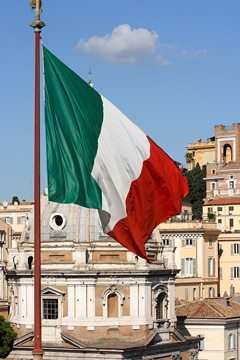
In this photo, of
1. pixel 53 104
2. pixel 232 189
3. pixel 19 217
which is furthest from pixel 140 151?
pixel 232 189

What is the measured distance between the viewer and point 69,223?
69.6 metres

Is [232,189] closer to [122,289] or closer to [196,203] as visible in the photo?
[196,203]

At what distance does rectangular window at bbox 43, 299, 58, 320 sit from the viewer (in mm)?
69375

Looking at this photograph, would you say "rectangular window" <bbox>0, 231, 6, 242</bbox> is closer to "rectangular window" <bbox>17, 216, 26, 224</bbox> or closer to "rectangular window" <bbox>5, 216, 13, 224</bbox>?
"rectangular window" <bbox>17, 216, 26, 224</bbox>

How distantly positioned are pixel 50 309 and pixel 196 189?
74242 mm

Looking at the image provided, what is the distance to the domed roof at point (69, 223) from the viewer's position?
69.1 meters

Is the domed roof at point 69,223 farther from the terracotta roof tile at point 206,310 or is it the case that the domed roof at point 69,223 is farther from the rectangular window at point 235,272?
the rectangular window at point 235,272

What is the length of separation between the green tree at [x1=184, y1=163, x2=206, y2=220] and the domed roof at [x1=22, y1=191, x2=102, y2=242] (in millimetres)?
66300

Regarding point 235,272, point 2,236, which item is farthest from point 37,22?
point 2,236

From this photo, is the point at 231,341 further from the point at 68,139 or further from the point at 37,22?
the point at 37,22

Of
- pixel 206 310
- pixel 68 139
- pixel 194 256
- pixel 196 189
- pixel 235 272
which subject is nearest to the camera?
pixel 68 139

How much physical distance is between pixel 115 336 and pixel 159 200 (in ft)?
133

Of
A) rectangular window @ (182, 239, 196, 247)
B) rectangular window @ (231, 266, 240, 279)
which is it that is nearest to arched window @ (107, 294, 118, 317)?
rectangular window @ (182, 239, 196, 247)

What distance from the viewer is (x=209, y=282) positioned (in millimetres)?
97625
